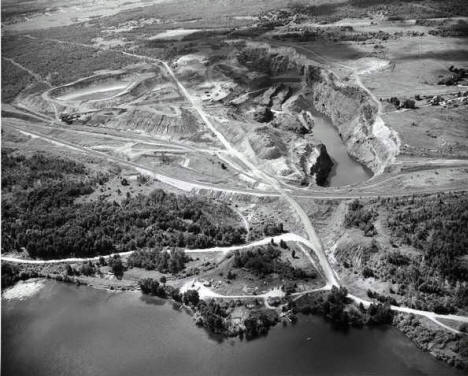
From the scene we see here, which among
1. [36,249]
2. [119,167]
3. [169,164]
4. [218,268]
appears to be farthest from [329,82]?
[36,249]

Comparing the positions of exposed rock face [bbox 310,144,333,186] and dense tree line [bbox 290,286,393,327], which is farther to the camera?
exposed rock face [bbox 310,144,333,186]

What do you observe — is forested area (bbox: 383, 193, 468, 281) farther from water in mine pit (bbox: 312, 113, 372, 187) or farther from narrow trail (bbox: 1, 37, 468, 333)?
water in mine pit (bbox: 312, 113, 372, 187)

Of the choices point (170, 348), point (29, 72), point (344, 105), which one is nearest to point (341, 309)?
point (170, 348)

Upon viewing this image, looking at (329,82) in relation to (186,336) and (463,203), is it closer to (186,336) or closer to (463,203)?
(463,203)

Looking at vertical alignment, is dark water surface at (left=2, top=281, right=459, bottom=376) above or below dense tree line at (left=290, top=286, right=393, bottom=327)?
below

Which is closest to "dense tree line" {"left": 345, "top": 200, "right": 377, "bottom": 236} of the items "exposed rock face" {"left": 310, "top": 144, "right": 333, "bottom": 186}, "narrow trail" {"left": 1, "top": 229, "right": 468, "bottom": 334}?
"narrow trail" {"left": 1, "top": 229, "right": 468, "bottom": 334}

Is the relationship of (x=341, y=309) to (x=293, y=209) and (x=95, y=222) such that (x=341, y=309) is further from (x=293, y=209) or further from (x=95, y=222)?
(x=95, y=222)
